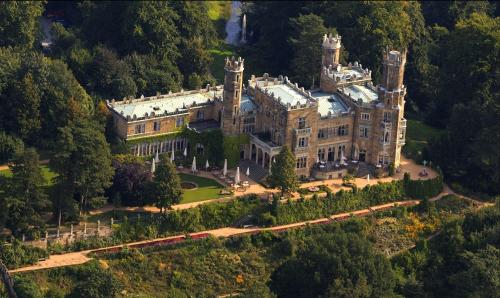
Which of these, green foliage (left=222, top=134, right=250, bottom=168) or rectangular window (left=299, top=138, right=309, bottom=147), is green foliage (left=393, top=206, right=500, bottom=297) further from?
green foliage (left=222, top=134, right=250, bottom=168)

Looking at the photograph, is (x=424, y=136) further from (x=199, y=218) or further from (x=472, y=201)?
(x=199, y=218)

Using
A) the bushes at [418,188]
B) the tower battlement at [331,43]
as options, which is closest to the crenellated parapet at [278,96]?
the tower battlement at [331,43]

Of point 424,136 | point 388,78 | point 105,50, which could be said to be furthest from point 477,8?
point 105,50

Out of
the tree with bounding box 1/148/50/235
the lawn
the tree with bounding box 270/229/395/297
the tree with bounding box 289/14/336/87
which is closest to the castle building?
the lawn

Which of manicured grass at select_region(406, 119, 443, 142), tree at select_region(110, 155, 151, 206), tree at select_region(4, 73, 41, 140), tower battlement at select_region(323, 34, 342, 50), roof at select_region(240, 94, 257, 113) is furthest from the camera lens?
Answer: manicured grass at select_region(406, 119, 443, 142)

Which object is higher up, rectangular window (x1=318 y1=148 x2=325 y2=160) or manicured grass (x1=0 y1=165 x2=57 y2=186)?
rectangular window (x1=318 y1=148 x2=325 y2=160)

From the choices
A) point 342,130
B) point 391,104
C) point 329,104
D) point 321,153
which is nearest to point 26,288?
point 321,153
